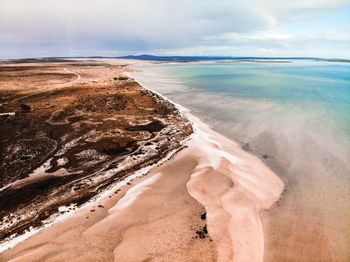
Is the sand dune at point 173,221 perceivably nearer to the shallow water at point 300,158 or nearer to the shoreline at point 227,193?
the shoreline at point 227,193

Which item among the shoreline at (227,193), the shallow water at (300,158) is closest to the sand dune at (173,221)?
the shoreline at (227,193)

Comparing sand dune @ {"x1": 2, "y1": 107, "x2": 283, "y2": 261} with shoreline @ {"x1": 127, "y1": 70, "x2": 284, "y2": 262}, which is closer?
sand dune @ {"x1": 2, "y1": 107, "x2": 283, "y2": 261}

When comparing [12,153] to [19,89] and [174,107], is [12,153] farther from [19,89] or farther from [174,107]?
[19,89]

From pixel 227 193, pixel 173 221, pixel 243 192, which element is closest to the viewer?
pixel 173 221

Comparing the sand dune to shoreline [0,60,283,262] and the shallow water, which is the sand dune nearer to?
shoreline [0,60,283,262]

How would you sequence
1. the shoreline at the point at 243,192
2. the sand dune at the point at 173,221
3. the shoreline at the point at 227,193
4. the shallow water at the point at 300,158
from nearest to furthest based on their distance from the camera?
1. the sand dune at the point at 173,221
2. the shoreline at the point at 243,192
3. the shoreline at the point at 227,193
4. the shallow water at the point at 300,158

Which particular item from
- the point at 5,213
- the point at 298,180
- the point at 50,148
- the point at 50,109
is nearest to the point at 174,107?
the point at 50,109

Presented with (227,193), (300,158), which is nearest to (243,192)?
(227,193)

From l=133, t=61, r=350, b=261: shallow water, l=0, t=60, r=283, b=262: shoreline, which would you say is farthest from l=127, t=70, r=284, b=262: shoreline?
l=133, t=61, r=350, b=261: shallow water

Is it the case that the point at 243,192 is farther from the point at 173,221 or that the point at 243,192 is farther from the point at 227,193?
the point at 173,221
